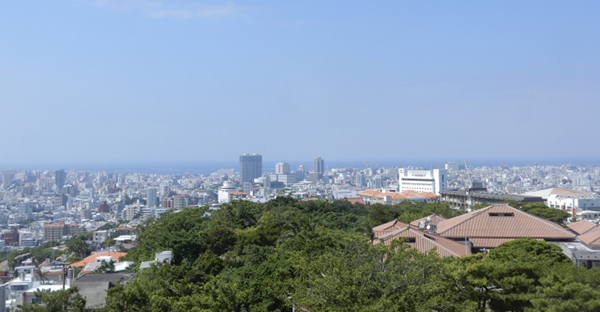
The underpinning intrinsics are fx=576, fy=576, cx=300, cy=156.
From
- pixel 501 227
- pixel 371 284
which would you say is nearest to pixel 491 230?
pixel 501 227

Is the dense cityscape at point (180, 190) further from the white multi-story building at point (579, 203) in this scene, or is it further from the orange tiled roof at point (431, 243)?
the orange tiled roof at point (431, 243)

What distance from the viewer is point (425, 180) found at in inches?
3912

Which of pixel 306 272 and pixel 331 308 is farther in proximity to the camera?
pixel 306 272

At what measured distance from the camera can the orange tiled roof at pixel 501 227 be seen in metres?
21.8

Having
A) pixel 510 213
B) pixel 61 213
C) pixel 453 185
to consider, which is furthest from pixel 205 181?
pixel 510 213

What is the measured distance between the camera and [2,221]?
9969 cm

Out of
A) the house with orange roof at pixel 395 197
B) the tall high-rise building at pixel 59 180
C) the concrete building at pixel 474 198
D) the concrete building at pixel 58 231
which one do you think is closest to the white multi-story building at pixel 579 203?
the concrete building at pixel 474 198

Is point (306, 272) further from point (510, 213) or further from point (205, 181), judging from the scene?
point (205, 181)

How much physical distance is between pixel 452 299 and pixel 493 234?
11.1 meters

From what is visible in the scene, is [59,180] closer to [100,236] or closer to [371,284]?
[100,236]

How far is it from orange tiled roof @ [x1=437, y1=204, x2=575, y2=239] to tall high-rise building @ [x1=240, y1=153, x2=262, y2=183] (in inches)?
6024

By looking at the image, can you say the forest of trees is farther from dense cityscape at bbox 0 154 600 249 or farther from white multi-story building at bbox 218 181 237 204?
white multi-story building at bbox 218 181 237 204

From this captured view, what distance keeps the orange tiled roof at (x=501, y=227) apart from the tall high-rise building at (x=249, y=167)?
153m

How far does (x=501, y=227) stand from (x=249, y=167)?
155 meters
